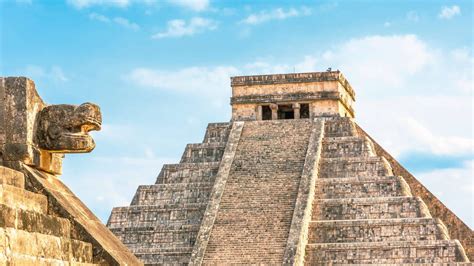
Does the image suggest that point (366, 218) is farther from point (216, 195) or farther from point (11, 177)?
point (11, 177)

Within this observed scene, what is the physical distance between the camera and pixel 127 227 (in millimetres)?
27469

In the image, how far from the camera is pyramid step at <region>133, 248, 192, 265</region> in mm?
25828

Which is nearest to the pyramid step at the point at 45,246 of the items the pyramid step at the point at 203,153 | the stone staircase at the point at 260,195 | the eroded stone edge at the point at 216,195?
the stone staircase at the point at 260,195

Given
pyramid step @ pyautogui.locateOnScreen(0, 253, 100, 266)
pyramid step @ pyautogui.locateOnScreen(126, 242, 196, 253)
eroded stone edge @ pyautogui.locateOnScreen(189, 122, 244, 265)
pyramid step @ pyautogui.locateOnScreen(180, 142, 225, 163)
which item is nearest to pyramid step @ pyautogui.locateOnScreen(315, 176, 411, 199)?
eroded stone edge @ pyautogui.locateOnScreen(189, 122, 244, 265)

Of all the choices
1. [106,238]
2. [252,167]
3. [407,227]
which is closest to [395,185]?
[407,227]

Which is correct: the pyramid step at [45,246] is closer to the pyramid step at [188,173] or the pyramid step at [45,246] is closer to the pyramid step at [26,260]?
the pyramid step at [26,260]

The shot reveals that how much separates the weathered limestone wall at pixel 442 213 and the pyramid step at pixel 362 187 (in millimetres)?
3905

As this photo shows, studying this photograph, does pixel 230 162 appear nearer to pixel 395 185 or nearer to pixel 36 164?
pixel 395 185

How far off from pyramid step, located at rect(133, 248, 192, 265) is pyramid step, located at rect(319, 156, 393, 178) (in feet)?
15.6

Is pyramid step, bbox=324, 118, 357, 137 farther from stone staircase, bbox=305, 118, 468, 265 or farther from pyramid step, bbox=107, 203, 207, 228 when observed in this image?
pyramid step, bbox=107, 203, 207, 228

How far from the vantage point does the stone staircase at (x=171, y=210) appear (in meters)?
26.3

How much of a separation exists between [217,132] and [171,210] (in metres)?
4.42

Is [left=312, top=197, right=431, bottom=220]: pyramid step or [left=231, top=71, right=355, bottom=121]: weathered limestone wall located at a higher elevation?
[left=231, top=71, right=355, bottom=121]: weathered limestone wall

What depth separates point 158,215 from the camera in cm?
2766
